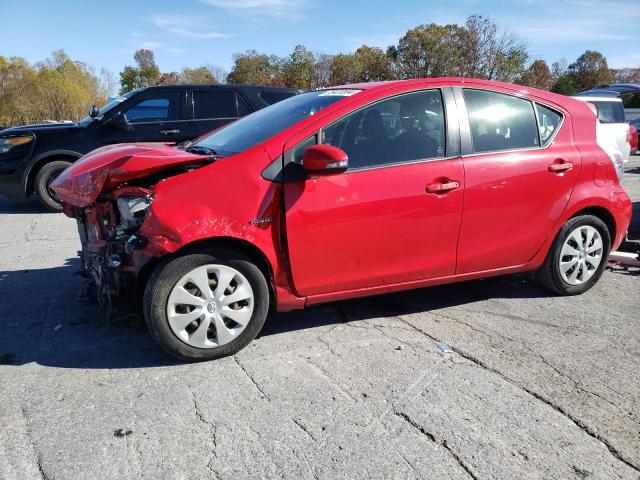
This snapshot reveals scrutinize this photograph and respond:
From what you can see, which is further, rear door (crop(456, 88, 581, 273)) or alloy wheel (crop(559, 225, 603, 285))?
alloy wheel (crop(559, 225, 603, 285))

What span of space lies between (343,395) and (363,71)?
144 ft

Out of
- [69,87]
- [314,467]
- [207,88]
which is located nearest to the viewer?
[314,467]

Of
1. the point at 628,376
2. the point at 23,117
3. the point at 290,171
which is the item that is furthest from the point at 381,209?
the point at 23,117

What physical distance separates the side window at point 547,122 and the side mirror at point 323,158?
1.82m

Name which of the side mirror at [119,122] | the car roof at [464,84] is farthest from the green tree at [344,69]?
the car roof at [464,84]

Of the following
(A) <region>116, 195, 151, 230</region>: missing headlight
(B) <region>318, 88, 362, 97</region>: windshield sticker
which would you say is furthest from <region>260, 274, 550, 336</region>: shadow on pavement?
(B) <region>318, 88, 362, 97</region>: windshield sticker

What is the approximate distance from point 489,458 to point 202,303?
5.89 ft

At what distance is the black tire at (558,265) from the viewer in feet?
14.4

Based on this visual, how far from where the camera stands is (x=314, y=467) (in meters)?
2.42

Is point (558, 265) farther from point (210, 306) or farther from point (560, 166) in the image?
point (210, 306)

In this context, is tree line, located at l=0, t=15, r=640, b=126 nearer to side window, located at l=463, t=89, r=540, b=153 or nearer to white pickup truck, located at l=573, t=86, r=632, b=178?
white pickup truck, located at l=573, t=86, r=632, b=178

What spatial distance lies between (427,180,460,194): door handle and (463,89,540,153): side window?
0.34 metres

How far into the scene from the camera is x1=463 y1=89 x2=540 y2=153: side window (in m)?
4.03

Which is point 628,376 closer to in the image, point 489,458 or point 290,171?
point 489,458
